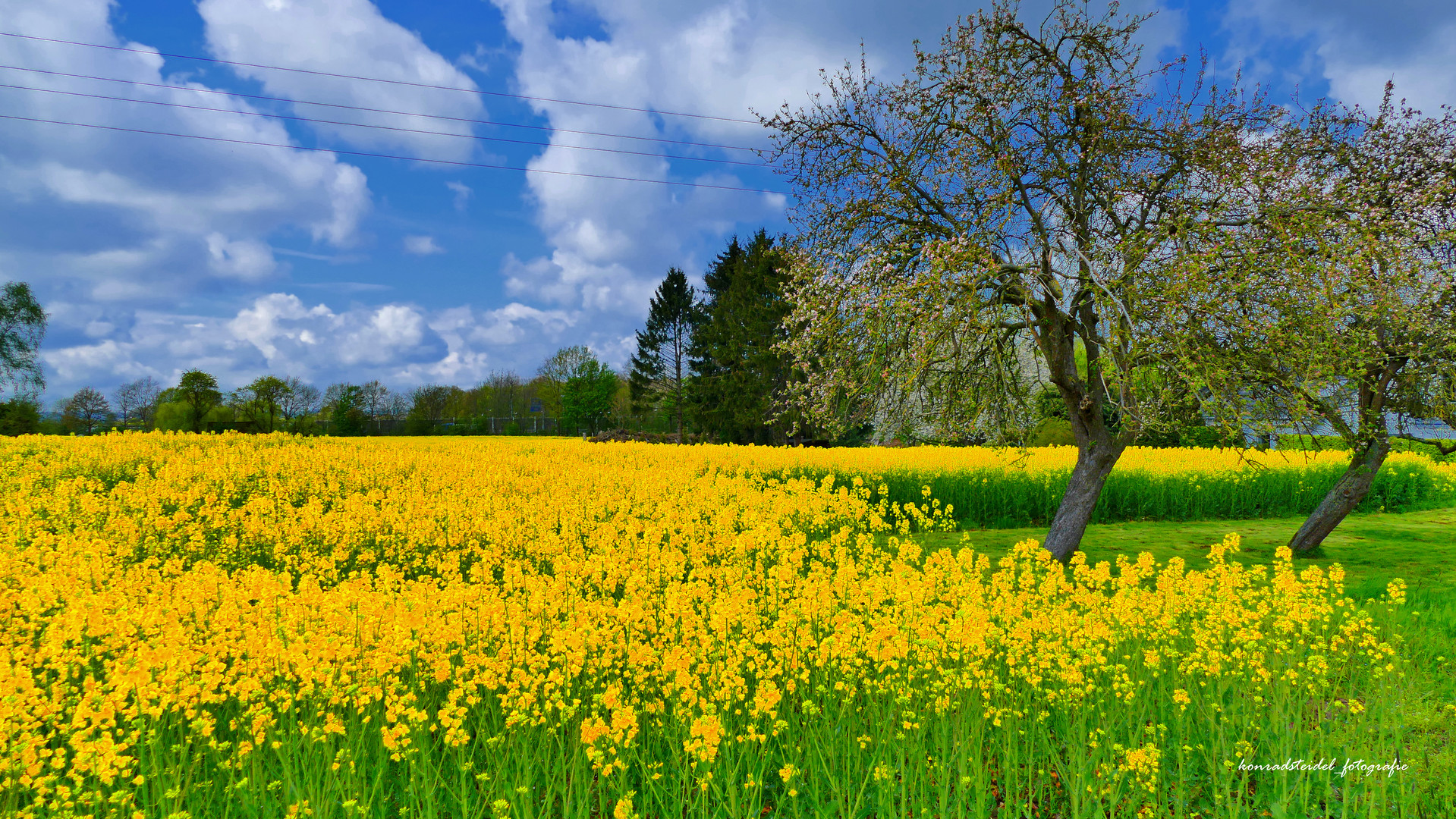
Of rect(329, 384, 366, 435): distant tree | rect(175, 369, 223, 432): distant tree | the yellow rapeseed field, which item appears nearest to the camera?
the yellow rapeseed field

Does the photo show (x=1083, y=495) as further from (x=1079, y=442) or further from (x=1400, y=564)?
(x=1400, y=564)

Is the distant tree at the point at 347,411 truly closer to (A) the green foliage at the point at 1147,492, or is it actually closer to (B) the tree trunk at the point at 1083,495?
(A) the green foliage at the point at 1147,492

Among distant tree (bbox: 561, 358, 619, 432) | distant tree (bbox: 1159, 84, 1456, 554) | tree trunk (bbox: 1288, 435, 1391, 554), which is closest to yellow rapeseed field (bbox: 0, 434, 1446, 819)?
distant tree (bbox: 1159, 84, 1456, 554)

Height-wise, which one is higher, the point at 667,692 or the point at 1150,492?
the point at 1150,492

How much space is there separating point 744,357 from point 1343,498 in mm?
25396

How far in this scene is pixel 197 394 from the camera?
39219mm

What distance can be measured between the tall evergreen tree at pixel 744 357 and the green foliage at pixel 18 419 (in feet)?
109

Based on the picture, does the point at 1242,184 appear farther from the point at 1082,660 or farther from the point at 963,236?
the point at 1082,660

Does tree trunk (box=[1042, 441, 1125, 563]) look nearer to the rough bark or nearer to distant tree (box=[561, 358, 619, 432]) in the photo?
the rough bark

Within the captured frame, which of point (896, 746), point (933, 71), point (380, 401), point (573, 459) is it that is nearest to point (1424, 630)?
point (896, 746)

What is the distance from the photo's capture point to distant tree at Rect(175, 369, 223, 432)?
38.7 meters

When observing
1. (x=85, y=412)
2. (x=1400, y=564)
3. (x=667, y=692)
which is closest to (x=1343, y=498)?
(x=1400, y=564)

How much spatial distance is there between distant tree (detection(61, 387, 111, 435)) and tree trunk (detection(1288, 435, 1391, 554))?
5098 cm

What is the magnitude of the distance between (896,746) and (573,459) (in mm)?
13871
